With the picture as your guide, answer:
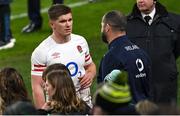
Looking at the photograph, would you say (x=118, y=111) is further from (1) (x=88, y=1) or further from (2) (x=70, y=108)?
(1) (x=88, y=1)

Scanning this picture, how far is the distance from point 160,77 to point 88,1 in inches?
444

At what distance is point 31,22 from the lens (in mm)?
16875

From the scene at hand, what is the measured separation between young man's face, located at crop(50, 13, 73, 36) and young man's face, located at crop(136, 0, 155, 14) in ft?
3.40

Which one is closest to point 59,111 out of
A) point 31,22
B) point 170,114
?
point 170,114

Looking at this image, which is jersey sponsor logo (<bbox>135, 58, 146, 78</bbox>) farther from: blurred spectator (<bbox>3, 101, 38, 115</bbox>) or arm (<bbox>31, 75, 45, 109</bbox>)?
blurred spectator (<bbox>3, 101, 38, 115</bbox>)

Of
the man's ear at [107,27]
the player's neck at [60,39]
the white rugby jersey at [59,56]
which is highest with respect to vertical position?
the man's ear at [107,27]

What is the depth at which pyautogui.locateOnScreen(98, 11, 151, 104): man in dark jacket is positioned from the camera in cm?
776

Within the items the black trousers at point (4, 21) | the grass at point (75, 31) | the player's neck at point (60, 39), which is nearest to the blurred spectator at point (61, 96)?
the player's neck at point (60, 39)

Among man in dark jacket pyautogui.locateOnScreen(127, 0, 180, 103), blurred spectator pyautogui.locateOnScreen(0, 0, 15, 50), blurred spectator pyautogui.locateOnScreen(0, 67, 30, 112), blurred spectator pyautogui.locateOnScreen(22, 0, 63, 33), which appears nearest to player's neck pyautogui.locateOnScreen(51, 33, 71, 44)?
man in dark jacket pyautogui.locateOnScreen(127, 0, 180, 103)

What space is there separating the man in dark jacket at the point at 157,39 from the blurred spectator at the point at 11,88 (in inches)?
81.2

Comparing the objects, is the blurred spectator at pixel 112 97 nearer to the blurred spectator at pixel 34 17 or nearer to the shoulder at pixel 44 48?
the shoulder at pixel 44 48

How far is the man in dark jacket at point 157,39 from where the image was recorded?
894 centimetres

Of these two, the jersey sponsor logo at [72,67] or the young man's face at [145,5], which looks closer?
the jersey sponsor logo at [72,67]

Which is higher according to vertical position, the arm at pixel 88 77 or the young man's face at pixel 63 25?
the young man's face at pixel 63 25
